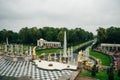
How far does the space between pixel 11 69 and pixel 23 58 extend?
5.16 metres

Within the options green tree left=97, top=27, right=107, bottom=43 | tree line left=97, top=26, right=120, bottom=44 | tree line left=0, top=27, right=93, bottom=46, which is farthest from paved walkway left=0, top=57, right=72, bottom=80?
tree line left=0, top=27, right=93, bottom=46

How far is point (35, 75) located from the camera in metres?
18.4

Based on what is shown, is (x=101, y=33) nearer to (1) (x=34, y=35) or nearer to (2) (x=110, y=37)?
(2) (x=110, y=37)

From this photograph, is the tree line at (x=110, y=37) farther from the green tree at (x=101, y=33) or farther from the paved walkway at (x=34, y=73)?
the paved walkway at (x=34, y=73)

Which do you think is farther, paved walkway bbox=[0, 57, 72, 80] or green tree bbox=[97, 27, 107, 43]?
green tree bbox=[97, 27, 107, 43]

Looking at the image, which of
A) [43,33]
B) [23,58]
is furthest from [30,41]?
[23,58]

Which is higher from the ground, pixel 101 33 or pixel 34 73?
pixel 101 33

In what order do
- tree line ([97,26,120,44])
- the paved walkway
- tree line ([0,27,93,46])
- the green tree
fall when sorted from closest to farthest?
the paved walkway < the green tree < tree line ([97,26,120,44]) < tree line ([0,27,93,46])

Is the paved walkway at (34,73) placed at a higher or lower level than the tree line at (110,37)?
lower

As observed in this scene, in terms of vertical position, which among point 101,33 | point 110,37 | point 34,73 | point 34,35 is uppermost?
point 34,35

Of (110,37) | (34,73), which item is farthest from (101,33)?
(34,73)

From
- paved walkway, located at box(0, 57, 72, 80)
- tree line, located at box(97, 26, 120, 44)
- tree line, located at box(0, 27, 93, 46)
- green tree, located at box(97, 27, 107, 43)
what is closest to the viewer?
paved walkway, located at box(0, 57, 72, 80)

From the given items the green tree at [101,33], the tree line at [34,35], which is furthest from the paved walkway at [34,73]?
the tree line at [34,35]

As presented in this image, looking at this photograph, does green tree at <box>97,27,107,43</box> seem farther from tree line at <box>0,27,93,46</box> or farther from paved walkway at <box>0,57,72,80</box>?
paved walkway at <box>0,57,72,80</box>
